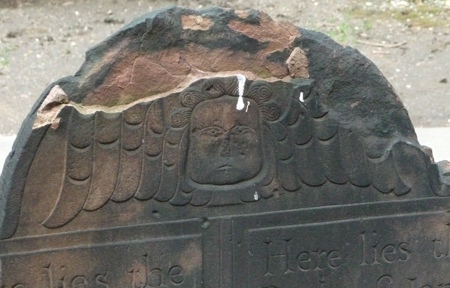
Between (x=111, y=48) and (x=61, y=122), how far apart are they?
265 mm

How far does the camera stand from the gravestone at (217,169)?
99.3 inches

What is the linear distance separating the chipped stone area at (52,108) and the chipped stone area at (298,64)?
0.70 m

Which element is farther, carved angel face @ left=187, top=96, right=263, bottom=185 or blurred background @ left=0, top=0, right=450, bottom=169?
blurred background @ left=0, top=0, right=450, bottom=169

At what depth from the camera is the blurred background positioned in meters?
5.95

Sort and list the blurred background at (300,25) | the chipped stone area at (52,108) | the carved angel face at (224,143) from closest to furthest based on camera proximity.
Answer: the chipped stone area at (52,108) < the carved angel face at (224,143) < the blurred background at (300,25)

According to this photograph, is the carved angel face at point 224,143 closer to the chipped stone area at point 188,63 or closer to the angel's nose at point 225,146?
the angel's nose at point 225,146

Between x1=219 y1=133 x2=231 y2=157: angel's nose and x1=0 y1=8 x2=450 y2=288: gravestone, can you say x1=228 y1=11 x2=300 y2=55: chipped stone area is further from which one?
x1=219 y1=133 x2=231 y2=157: angel's nose

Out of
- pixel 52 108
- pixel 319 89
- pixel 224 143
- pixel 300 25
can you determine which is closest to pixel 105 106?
pixel 52 108

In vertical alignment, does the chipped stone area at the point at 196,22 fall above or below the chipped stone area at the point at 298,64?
above

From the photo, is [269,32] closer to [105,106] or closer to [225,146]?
[225,146]

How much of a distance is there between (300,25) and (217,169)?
4.72 metres

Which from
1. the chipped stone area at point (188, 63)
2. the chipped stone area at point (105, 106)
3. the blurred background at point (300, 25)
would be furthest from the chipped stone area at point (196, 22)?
the blurred background at point (300, 25)

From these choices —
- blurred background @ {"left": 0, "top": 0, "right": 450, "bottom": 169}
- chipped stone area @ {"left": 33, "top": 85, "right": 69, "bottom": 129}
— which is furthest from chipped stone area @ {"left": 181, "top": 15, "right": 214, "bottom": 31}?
blurred background @ {"left": 0, "top": 0, "right": 450, "bottom": 169}

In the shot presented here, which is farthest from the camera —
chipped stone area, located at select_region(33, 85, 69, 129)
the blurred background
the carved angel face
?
the blurred background
